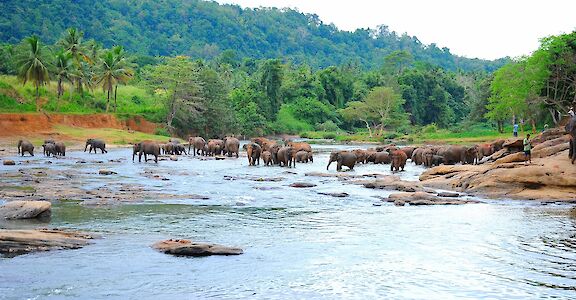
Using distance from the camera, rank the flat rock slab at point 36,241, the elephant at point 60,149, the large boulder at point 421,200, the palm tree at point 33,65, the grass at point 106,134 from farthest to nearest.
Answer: the palm tree at point 33,65, the grass at point 106,134, the elephant at point 60,149, the large boulder at point 421,200, the flat rock slab at point 36,241

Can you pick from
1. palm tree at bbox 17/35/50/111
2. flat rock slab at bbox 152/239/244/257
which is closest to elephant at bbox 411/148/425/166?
flat rock slab at bbox 152/239/244/257

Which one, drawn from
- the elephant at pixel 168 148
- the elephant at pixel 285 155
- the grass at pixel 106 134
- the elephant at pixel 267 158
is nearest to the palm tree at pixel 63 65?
the grass at pixel 106 134

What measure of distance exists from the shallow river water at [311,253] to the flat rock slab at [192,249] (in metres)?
0.26

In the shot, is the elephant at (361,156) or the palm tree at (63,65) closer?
the elephant at (361,156)

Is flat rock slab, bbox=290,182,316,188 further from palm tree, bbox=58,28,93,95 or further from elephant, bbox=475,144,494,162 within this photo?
palm tree, bbox=58,28,93,95

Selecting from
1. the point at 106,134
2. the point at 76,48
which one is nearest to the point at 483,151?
the point at 106,134

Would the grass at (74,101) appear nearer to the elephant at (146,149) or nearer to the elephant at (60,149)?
the elephant at (60,149)

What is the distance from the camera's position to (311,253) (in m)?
14.3

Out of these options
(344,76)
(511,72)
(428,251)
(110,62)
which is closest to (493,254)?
(428,251)

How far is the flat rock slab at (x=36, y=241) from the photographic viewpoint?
43.0 ft

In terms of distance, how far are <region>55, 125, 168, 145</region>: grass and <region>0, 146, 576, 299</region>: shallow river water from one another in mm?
45626

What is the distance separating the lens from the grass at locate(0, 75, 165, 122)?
71312 millimetres

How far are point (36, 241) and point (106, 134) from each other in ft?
188

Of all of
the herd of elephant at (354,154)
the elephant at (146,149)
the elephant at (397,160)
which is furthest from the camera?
the elephant at (146,149)
